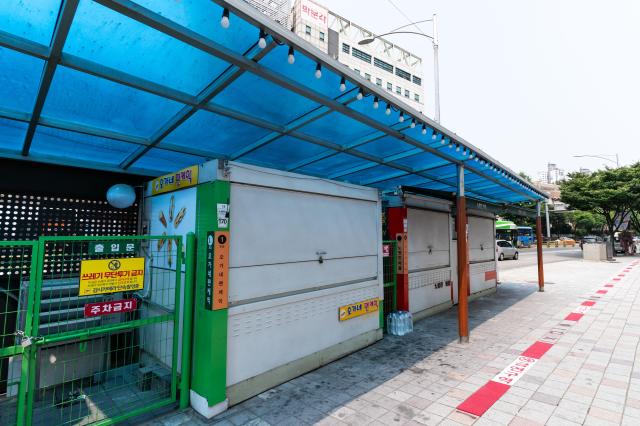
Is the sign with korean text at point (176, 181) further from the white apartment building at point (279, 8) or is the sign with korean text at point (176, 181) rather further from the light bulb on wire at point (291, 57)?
the white apartment building at point (279, 8)

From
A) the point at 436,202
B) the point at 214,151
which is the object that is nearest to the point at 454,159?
the point at 436,202

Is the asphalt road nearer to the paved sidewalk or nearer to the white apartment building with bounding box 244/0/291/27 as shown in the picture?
the paved sidewalk

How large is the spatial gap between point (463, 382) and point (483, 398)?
44cm

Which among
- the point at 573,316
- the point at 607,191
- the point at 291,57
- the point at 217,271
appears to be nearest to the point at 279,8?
the point at 607,191

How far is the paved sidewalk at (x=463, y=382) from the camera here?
135 inches

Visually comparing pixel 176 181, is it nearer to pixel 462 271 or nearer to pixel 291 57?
pixel 291 57

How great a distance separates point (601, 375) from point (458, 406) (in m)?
2.48

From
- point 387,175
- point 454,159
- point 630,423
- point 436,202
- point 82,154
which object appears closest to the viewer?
point 630,423

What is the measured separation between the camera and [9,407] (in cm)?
372

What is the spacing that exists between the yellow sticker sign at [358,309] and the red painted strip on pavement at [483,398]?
79.1 inches

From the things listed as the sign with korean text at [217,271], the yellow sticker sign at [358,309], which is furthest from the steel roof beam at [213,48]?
the yellow sticker sign at [358,309]

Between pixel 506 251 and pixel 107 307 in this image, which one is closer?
pixel 107 307

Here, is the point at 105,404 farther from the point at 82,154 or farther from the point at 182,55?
the point at 182,55

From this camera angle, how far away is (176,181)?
432 centimetres
